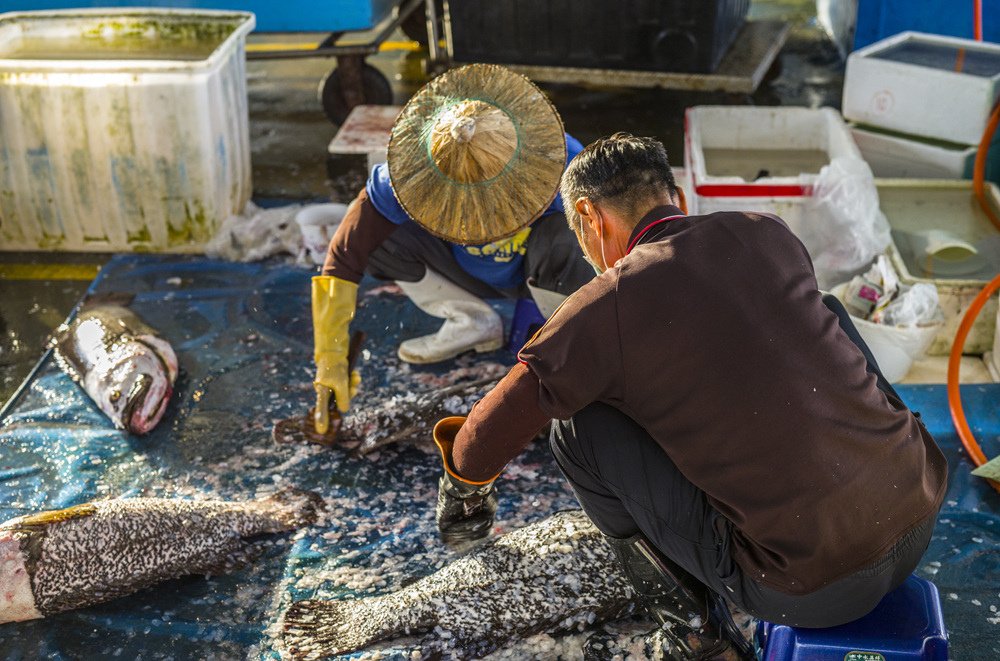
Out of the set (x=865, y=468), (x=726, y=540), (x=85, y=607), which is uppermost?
(x=865, y=468)

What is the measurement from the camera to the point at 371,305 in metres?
4.09

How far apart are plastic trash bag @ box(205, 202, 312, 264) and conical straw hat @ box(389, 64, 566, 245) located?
1.71 meters

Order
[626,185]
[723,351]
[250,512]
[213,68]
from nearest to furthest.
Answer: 1. [723,351]
2. [626,185]
3. [250,512]
4. [213,68]

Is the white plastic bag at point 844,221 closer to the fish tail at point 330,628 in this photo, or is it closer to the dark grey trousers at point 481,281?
the dark grey trousers at point 481,281

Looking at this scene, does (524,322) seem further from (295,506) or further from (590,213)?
(590,213)

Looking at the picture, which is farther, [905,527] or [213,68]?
[213,68]

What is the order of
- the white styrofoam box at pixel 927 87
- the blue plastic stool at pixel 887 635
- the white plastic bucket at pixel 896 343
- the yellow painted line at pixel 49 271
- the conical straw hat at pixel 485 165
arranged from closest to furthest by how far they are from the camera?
the blue plastic stool at pixel 887 635
the conical straw hat at pixel 485 165
the white plastic bucket at pixel 896 343
the white styrofoam box at pixel 927 87
the yellow painted line at pixel 49 271

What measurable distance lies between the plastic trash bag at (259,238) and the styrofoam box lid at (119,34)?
0.98 m

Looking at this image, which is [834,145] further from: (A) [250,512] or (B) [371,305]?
(A) [250,512]

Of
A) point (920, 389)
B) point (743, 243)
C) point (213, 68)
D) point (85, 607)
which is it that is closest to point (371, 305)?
point (213, 68)

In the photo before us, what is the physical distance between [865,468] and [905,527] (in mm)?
199

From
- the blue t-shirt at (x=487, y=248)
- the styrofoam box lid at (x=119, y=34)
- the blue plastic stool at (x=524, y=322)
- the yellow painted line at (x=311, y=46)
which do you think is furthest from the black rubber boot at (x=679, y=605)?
the yellow painted line at (x=311, y=46)

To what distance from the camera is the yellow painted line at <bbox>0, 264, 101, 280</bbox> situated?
4.59 meters

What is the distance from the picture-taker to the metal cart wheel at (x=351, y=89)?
5.83m
